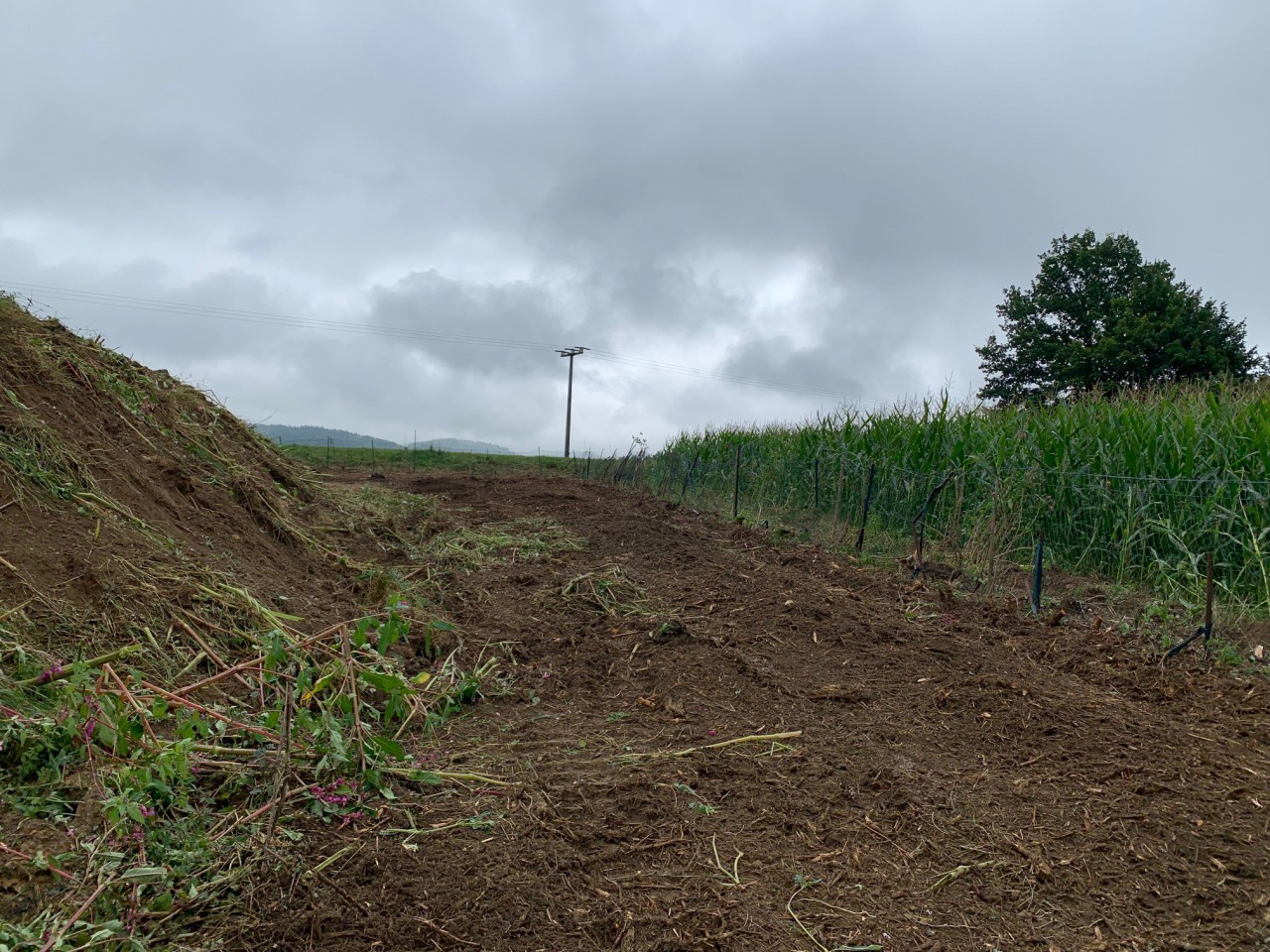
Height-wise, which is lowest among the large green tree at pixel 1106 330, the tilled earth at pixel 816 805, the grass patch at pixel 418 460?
the tilled earth at pixel 816 805

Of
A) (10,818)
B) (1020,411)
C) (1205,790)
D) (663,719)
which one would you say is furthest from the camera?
(1020,411)

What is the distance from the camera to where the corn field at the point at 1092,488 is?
19.6 ft

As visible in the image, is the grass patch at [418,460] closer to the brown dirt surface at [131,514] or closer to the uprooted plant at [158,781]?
the brown dirt surface at [131,514]

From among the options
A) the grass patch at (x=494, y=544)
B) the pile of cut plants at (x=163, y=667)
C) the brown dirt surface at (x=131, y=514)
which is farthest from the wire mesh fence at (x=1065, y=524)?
the brown dirt surface at (x=131, y=514)

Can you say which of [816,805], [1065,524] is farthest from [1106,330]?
[816,805]

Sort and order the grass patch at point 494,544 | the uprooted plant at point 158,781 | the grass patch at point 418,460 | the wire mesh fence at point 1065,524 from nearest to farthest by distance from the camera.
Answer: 1. the uprooted plant at point 158,781
2. the wire mesh fence at point 1065,524
3. the grass patch at point 494,544
4. the grass patch at point 418,460

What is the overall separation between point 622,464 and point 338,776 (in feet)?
60.4

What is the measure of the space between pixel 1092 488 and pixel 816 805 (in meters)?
5.47

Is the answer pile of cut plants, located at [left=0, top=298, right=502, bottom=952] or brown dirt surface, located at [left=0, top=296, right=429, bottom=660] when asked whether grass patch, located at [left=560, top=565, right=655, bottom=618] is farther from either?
brown dirt surface, located at [left=0, top=296, right=429, bottom=660]

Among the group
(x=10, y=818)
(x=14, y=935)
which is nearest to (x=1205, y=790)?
(x=14, y=935)

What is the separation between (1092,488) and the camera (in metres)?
6.92

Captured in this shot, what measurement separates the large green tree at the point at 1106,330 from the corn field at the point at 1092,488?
11418 millimetres

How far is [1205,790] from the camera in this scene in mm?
3094

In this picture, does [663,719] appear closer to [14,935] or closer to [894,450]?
[14,935]
